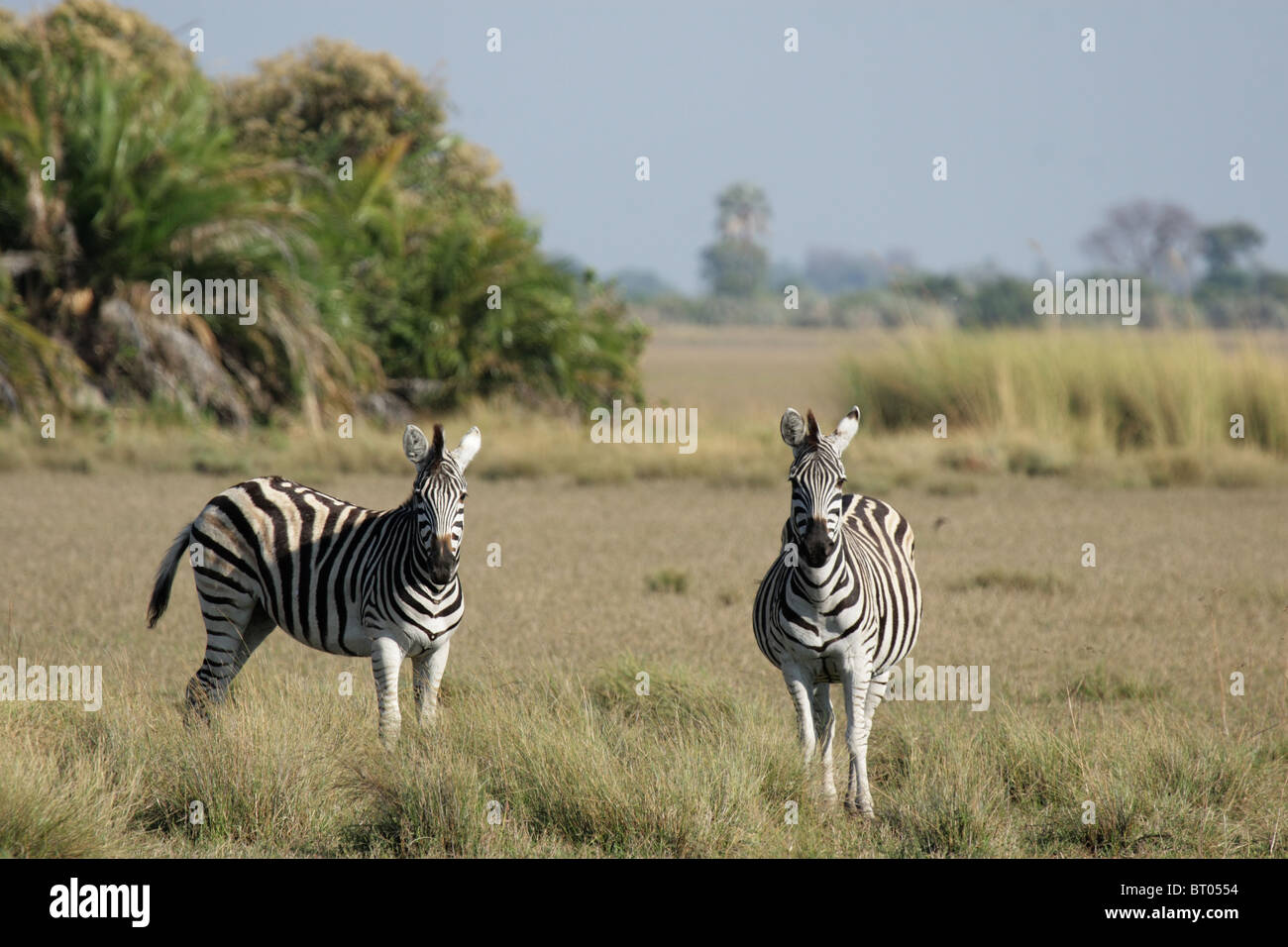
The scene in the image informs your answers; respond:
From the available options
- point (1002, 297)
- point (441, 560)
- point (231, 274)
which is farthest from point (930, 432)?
point (1002, 297)

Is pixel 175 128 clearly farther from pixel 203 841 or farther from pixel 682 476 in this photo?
pixel 203 841

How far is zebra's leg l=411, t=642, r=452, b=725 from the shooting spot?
6.71 meters

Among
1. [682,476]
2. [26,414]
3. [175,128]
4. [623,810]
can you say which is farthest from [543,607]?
[175,128]

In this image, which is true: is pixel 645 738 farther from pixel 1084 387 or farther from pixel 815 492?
pixel 1084 387

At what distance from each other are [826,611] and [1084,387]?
1771 cm

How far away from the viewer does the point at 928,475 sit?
63.1 feet

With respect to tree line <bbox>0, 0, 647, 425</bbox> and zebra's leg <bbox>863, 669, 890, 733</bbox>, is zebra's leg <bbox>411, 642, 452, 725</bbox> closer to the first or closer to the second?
zebra's leg <bbox>863, 669, 890, 733</bbox>

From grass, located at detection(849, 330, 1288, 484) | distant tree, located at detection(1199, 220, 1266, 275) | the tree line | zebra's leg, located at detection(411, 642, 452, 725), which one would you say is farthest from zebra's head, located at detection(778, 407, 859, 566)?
distant tree, located at detection(1199, 220, 1266, 275)

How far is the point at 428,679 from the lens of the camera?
22.2 ft

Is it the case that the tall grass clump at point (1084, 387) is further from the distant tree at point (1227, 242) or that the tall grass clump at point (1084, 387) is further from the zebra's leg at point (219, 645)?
the distant tree at point (1227, 242)

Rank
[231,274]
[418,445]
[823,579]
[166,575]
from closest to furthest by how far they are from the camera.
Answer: [823,579], [418,445], [166,575], [231,274]

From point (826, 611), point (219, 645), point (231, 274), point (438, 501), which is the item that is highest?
point (231, 274)

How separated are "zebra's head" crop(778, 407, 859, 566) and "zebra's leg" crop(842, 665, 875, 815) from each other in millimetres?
598

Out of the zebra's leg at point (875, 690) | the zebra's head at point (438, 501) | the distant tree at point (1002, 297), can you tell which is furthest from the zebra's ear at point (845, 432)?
the distant tree at point (1002, 297)
